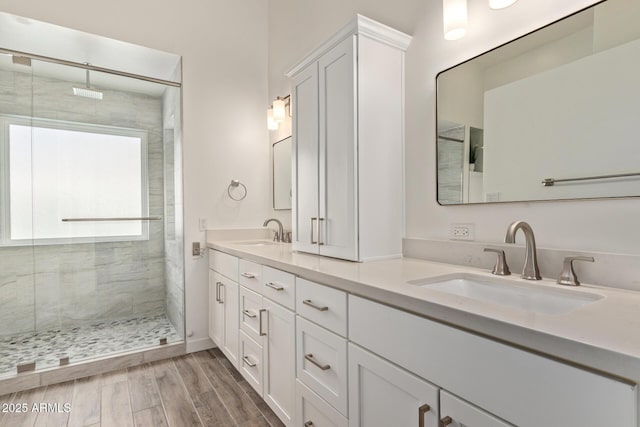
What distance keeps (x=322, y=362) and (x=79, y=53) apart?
3.07 metres

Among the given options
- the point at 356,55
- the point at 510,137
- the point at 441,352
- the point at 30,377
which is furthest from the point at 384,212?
the point at 30,377

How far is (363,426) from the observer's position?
1151 mm

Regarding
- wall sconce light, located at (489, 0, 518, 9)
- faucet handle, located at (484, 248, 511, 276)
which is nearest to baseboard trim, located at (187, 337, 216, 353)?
faucet handle, located at (484, 248, 511, 276)

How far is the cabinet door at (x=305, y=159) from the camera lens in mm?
1927

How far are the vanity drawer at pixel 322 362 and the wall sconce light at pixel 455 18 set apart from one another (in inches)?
54.1

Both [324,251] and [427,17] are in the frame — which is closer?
[427,17]

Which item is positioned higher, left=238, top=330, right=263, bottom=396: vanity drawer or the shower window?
the shower window

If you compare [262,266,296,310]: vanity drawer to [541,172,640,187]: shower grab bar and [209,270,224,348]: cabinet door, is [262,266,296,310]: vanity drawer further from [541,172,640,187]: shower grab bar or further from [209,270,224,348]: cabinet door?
[541,172,640,187]: shower grab bar

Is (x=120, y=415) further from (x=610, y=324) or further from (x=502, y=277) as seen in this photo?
(x=610, y=324)

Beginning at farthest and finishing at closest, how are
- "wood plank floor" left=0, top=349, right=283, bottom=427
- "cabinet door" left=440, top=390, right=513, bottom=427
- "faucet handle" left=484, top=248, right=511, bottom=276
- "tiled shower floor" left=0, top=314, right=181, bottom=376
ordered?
"tiled shower floor" left=0, top=314, right=181, bottom=376 → "wood plank floor" left=0, top=349, right=283, bottom=427 → "faucet handle" left=484, top=248, right=511, bottom=276 → "cabinet door" left=440, top=390, right=513, bottom=427

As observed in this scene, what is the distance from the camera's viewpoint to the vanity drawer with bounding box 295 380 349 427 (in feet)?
4.22

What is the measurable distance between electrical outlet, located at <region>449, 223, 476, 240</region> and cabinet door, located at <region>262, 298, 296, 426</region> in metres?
0.86

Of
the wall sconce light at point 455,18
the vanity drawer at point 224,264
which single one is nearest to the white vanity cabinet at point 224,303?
the vanity drawer at point 224,264

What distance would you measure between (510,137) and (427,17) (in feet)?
2.60
